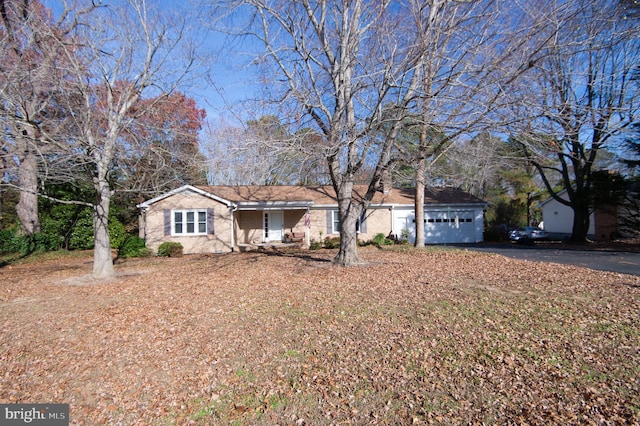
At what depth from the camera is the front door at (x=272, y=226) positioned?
20.5 meters

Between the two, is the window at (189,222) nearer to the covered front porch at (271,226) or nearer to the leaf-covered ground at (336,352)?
the covered front porch at (271,226)

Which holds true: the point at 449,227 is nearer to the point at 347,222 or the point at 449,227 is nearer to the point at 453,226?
the point at 453,226

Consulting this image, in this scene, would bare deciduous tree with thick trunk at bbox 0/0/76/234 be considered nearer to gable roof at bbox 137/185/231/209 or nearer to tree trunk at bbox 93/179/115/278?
tree trunk at bbox 93/179/115/278

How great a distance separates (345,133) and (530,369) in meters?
6.59

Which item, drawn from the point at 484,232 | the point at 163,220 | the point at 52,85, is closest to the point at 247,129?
the point at 52,85

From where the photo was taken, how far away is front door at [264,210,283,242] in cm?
2050

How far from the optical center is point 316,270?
11.0 meters

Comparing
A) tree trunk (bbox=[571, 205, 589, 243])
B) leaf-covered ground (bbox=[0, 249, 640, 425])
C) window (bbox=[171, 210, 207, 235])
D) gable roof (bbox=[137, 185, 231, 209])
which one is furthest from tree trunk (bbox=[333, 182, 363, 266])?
tree trunk (bbox=[571, 205, 589, 243])

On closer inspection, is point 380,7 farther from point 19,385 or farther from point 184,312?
point 19,385

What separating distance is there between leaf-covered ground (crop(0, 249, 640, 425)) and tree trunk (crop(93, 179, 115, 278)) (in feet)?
6.27

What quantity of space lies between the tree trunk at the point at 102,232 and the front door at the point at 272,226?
34.0ft

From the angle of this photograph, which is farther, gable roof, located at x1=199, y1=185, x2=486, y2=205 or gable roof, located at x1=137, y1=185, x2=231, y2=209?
gable roof, located at x1=199, y1=185, x2=486, y2=205

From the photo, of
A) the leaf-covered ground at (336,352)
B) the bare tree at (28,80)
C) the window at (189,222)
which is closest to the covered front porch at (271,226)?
the window at (189,222)

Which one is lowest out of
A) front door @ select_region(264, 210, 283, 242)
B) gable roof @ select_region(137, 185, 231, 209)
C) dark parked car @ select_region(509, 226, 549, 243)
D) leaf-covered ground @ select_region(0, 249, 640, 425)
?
leaf-covered ground @ select_region(0, 249, 640, 425)
